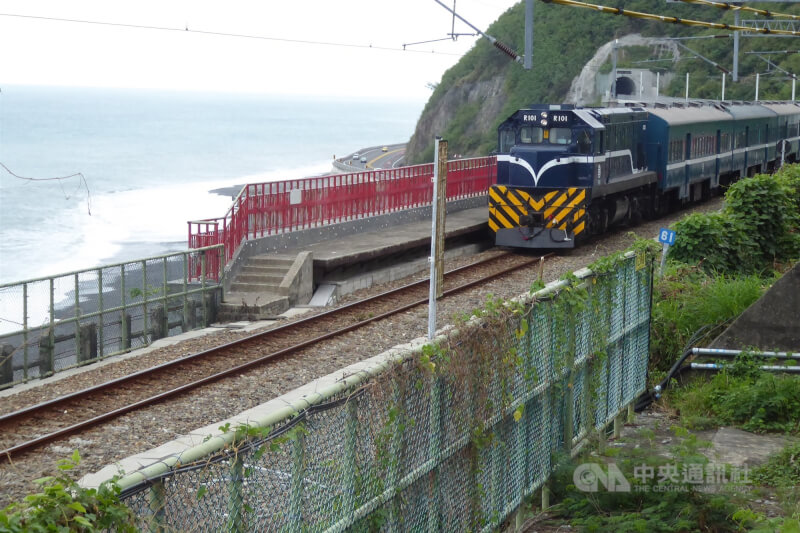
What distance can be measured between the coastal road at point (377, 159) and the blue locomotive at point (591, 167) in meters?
53.1

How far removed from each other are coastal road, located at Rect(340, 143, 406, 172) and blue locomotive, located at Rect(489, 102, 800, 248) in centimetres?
5306

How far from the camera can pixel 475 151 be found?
7925 cm

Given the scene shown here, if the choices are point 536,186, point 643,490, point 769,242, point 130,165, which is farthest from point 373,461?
point 130,165

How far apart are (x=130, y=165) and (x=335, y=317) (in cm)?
12028

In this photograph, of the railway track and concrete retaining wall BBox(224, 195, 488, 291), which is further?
concrete retaining wall BBox(224, 195, 488, 291)

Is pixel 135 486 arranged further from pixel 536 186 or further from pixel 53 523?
pixel 536 186

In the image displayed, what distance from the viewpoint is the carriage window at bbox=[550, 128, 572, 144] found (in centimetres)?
2256

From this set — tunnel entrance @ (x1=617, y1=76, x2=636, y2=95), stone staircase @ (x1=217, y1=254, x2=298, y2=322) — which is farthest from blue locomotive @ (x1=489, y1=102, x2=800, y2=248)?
tunnel entrance @ (x1=617, y1=76, x2=636, y2=95)

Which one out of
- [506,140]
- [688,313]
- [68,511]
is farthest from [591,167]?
[68,511]

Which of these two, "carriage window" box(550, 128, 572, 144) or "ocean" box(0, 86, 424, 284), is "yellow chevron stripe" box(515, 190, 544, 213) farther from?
"ocean" box(0, 86, 424, 284)

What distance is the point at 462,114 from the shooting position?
286 feet

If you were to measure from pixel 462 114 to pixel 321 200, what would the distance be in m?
66.1

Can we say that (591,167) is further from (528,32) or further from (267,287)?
(267,287)

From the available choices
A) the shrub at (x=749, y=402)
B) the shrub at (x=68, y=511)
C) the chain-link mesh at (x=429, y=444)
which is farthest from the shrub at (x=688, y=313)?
the shrub at (x=68, y=511)
